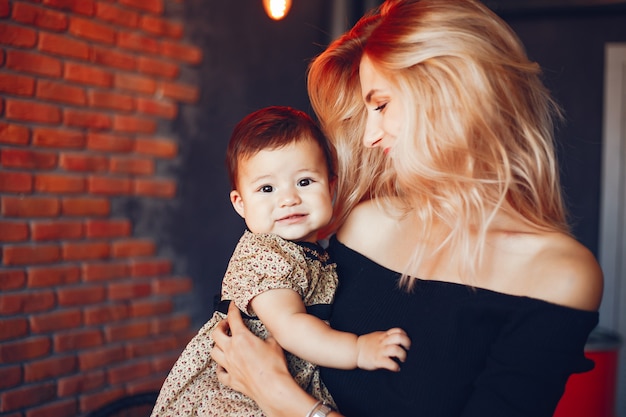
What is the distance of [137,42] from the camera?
2785 mm

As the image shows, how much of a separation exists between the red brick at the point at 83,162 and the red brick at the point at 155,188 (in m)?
0.19

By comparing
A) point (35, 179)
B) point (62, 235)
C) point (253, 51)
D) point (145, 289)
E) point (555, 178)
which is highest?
point (253, 51)

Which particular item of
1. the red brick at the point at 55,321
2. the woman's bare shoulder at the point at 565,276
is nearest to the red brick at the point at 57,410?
the red brick at the point at 55,321

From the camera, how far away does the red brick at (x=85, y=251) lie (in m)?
2.54

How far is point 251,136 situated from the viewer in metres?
1.46

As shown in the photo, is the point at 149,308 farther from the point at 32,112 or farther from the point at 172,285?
the point at 32,112

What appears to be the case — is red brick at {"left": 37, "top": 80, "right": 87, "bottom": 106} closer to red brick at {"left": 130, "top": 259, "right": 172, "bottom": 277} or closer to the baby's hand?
red brick at {"left": 130, "top": 259, "right": 172, "bottom": 277}

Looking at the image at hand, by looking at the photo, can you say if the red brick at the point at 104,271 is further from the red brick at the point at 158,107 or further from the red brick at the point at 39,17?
the red brick at the point at 39,17

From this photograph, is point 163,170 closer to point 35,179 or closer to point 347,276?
point 35,179

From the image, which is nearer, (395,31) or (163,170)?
(395,31)

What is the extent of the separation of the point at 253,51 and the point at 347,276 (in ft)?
7.31

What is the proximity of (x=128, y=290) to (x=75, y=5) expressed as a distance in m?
1.21

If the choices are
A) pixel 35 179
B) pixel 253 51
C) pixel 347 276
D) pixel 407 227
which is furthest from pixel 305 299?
pixel 253 51

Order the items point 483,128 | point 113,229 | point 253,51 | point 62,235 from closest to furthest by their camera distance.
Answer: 1. point 483,128
2. point 62,235
3. point 113,229
4. point 253,51
